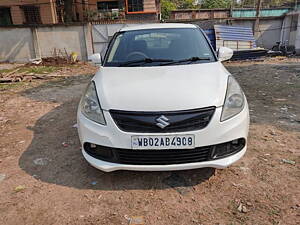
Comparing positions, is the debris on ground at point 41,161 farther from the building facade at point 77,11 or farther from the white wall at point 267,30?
the building facade at point 77,11

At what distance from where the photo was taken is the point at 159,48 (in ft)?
10.6

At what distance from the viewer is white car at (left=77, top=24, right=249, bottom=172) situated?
2053 millimetres

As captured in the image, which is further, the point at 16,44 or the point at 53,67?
the point at 16,44

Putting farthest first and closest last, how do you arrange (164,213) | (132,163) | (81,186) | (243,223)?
(81,186) → (132,163) → (164,213) → (243,223)

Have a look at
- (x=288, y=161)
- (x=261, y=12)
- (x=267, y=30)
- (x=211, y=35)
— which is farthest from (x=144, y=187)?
(x=261, y=12)

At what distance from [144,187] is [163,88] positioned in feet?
3.08

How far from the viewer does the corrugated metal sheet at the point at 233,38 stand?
461 inches

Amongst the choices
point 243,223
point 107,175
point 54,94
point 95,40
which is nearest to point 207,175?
point 243,223

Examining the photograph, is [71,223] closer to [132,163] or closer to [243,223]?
[132,163]

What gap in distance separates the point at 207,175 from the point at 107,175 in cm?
100

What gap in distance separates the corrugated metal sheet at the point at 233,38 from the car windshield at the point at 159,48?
889 centimetres

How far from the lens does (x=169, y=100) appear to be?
211 cm

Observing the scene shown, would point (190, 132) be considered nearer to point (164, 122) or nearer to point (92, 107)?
point (164, 122)

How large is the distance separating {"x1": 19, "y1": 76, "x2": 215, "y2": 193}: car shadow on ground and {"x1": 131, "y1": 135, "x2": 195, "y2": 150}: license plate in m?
0.48
